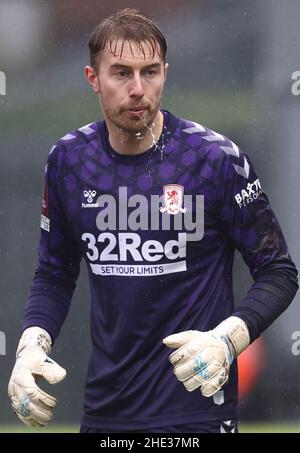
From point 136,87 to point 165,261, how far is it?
0.77m

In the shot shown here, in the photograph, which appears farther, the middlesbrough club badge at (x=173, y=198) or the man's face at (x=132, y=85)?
the middlesbrough club badge at (x=173, y=198)

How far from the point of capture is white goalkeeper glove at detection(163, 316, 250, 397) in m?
5.21

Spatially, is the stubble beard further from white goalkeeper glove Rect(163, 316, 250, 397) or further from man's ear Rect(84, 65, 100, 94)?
white goalkeeper glove Rect(163, 316, 250, 397)

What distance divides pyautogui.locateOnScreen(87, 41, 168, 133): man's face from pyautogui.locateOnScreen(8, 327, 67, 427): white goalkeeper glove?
1068 millimetres

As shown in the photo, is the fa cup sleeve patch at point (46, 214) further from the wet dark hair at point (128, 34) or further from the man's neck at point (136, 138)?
the wet dark hair at point (128, 34)

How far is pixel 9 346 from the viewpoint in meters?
9.09

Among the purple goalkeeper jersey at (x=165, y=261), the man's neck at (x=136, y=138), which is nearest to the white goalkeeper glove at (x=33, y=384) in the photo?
the purple goalkeeper jersey at (x=165, y=261)

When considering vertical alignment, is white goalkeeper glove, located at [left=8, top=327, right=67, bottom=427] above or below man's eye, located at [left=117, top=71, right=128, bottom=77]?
below

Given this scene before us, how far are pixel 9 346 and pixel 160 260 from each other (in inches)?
141

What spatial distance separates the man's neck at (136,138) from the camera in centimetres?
579

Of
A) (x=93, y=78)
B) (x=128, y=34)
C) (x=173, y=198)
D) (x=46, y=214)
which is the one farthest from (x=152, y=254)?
(x=128, y=34)

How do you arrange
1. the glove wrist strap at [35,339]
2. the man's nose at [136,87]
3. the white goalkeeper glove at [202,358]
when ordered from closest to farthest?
1. the white goalkeeper glove at [202,358]
2. the man's nose at [136,87]
3. the glove wrist strap at [35,339]

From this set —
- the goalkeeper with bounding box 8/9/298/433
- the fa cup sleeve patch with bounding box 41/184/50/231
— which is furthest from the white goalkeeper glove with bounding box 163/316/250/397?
the fa cup sleeve patch with bounding box 41/184/50/231
